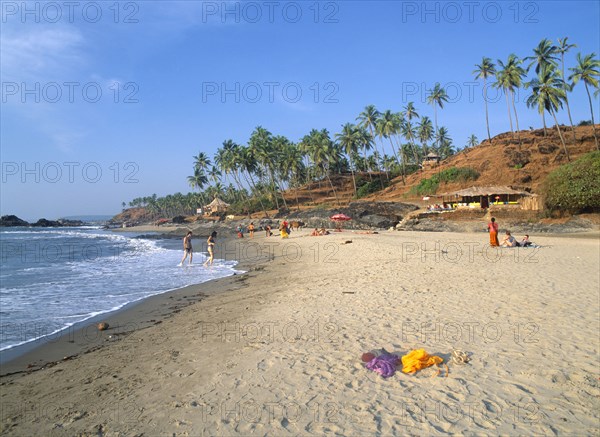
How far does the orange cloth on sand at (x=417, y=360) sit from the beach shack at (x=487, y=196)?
3128 cm

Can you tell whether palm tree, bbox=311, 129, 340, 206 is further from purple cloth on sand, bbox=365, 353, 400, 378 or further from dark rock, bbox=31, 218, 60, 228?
dark rock, bbox=31, 218, 60, 228

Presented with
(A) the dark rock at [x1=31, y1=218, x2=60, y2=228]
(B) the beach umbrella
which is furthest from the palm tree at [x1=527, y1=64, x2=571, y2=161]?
(A) the dark rock at [x1=31, y1=218, x2=60, y2=228]

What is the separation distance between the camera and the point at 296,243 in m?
26.2

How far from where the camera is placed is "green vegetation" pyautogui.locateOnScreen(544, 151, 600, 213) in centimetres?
2644

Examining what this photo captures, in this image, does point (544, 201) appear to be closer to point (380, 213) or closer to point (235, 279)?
point (380, 213)

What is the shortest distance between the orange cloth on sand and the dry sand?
11 centimetres

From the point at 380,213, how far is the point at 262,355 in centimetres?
3552

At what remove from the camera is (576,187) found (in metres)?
26.9

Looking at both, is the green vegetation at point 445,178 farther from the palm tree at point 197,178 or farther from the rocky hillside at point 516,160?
the palm tree at point 197,178

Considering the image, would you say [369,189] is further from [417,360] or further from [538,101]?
[417,360]

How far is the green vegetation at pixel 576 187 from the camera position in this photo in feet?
86.7

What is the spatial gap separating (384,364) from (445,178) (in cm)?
4988

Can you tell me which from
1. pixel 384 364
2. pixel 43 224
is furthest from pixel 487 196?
pixel 43 224

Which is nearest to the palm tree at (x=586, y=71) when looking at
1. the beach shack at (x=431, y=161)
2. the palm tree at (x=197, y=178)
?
the beach shack at (x=431, y=161)
